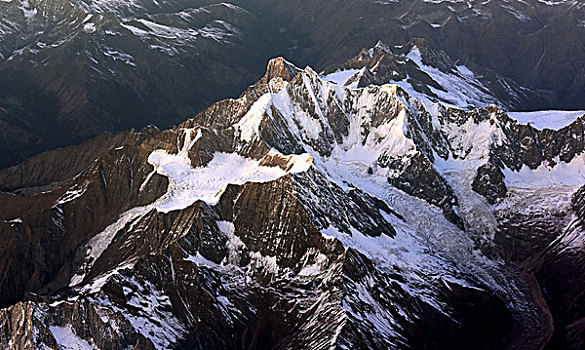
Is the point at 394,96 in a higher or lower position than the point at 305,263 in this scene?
higher

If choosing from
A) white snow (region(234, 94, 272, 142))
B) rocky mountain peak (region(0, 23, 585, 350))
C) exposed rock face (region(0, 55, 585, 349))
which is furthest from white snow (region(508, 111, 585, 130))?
white snow (region(234, 94, 272, 142))

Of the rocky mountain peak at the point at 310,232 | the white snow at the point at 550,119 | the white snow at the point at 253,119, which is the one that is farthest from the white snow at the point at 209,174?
the white snow at the point at 550,119

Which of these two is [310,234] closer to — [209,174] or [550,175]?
[209,174]

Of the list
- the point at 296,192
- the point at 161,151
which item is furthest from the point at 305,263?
the point at 161,151

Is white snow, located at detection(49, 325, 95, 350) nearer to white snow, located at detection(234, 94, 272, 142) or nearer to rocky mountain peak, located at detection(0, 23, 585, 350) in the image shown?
rocky mountain peak, located at detection(0, 23, 585, 350)

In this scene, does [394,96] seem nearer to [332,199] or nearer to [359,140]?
[359,140]
